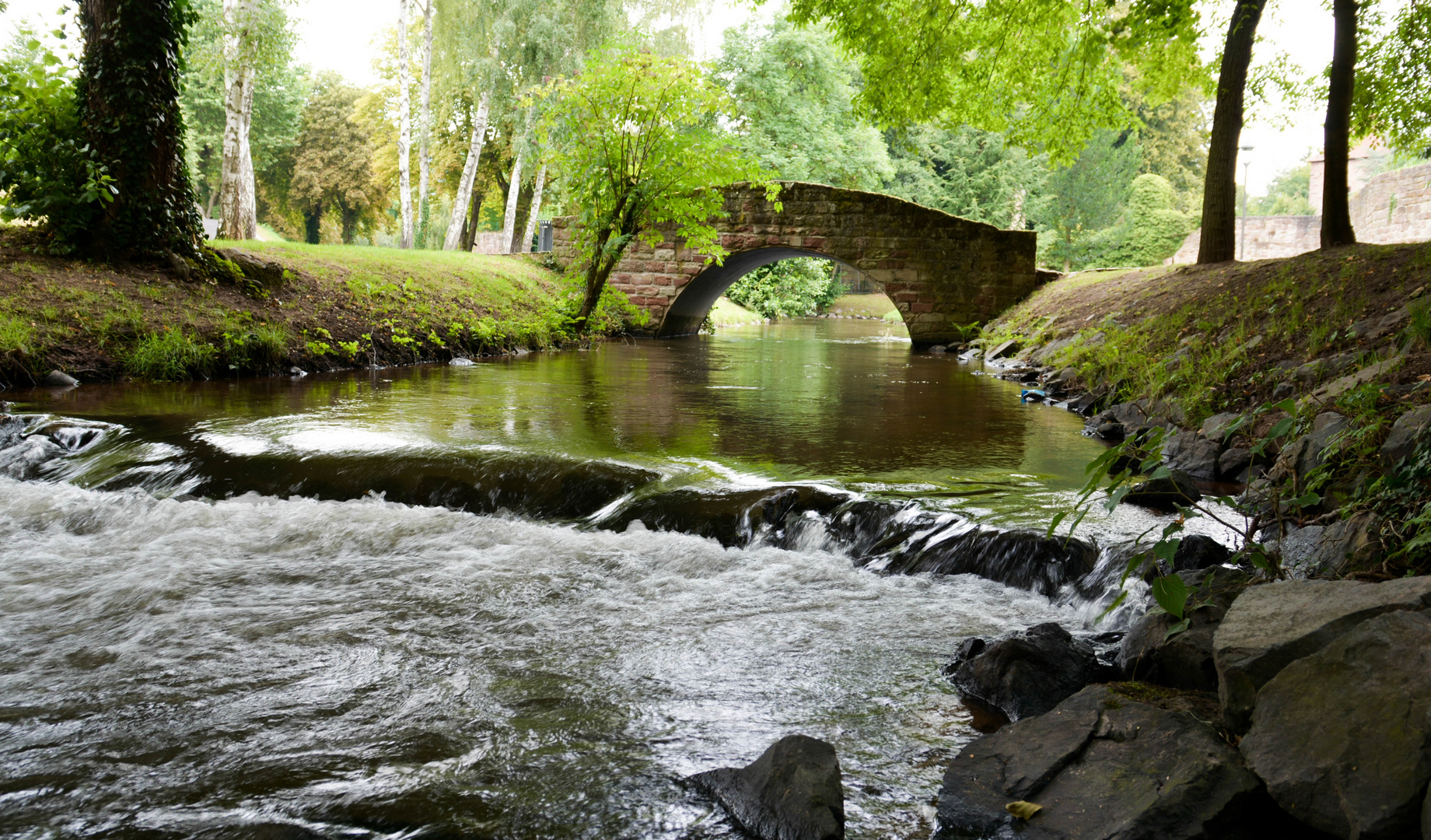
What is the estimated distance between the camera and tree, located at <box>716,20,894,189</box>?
89.1ft

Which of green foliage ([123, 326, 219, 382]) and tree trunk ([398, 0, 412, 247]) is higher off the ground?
tree trunk ([398, 0, 412, 247])

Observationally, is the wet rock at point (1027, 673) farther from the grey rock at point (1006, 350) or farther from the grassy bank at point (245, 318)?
the grey rock at point (1006, 350)

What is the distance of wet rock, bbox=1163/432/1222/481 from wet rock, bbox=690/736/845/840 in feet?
12.9

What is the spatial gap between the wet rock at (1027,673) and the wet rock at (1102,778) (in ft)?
0.97

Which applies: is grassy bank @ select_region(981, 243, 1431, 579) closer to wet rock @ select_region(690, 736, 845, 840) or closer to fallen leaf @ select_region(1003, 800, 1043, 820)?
fallen leaf @ select_region(1003, 800, 1043, 820)

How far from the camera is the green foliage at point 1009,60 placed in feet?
38.6

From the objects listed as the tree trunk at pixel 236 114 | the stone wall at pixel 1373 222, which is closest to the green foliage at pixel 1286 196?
the stone wall at pixel 1373 222

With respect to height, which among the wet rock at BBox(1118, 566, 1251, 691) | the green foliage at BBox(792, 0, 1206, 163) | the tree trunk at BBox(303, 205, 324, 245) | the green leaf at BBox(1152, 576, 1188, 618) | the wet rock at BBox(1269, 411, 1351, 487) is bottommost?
the wet rock at BBox(1118, 566, 1251, 691)

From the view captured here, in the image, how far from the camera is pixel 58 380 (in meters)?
7.43

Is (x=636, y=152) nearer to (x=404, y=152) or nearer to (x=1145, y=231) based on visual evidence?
(x=404, y=152)

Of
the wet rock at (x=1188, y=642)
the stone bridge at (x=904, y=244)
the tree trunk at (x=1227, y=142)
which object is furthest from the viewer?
the stone bridge at (x=904, y=244)

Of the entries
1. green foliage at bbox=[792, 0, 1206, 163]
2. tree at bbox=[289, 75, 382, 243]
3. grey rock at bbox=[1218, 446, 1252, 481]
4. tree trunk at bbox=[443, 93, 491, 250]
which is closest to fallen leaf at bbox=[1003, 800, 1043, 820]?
grey rock at bbox=[1218, 446, 1252, 481]

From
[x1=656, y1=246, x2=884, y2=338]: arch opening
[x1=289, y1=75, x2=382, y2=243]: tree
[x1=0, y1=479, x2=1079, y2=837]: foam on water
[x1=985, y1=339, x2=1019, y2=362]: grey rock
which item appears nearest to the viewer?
[x1=0, y1=479, x2=1079, y2=837]: foam on water

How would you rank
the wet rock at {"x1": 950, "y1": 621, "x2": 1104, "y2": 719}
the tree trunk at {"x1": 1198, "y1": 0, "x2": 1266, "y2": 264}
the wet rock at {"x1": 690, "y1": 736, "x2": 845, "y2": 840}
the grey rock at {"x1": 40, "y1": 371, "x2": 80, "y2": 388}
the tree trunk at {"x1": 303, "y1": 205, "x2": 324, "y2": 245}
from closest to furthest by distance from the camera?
1. the wet rock at {"x1": 690, "y1": 736, "x2": 845, "y2": 840}
2. the wet rock at {"x1": 950, "y1": 621, "x2": 1104, "y2": 719}
3. the grey rock at {"x1": 40, "y1": 371, "x2": 80, "y2": 388}
4. the tree trunk at {"x1": 1198, "y1": 0, "x2": 1266, "y2": 264}
5. the tree trunk at {"x1": 303, "y1": 205, "x2": 324, "y2": 245}
